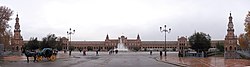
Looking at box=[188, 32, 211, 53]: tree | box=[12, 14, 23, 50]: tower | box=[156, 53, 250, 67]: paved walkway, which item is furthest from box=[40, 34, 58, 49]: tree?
box=[156, 53, 250, 67]: paved walkway

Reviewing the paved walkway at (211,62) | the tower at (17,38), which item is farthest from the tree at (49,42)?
the paved walkway at (211,62)

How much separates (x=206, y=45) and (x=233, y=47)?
20162mm

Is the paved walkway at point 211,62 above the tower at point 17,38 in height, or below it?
below

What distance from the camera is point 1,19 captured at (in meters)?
63.0

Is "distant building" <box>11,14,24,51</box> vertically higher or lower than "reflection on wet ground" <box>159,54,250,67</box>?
higher

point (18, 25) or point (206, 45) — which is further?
point (18, 25)

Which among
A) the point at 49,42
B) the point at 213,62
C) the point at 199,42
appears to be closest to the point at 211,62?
the point at 213,62

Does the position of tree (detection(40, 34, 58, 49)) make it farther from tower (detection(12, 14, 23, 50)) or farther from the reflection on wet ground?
the reflection on wet ground

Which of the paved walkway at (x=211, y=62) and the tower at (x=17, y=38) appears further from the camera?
the tower at (x=17, y=38)

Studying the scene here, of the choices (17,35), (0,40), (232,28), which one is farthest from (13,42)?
(232,28)

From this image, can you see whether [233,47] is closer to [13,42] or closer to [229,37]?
[229,37]

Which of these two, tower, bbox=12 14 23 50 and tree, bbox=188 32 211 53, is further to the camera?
tower, bbox=12 14 23 50

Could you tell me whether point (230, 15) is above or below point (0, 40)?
above

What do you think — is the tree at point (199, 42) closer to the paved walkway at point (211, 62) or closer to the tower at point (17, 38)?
the paved walkway at point (211, 62)
